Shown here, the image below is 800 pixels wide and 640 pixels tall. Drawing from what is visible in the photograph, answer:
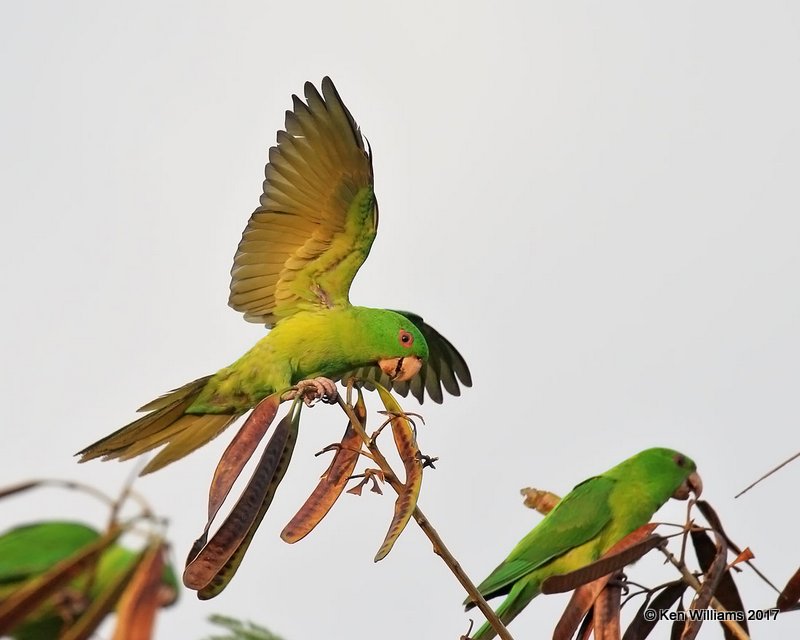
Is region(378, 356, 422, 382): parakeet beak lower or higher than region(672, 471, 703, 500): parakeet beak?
higher

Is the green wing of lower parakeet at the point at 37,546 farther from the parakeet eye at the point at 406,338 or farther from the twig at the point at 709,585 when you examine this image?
the parakeet eye at the point at 406,338

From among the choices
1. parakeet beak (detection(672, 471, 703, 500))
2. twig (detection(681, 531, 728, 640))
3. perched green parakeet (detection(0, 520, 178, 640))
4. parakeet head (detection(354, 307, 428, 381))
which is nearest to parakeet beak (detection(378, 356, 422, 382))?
parakeet head (detection(354, 307, 428, 381))

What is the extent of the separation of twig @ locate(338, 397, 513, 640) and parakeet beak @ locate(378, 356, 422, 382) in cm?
264

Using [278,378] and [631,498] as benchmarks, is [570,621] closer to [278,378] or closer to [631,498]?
[631,498]

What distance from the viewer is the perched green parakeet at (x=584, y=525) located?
4.46 m

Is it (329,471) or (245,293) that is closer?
(329,471)

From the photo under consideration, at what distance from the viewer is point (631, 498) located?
15.0 feet

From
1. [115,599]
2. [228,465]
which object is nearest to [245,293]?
[228,465]

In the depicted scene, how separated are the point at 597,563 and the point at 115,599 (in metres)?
1.49

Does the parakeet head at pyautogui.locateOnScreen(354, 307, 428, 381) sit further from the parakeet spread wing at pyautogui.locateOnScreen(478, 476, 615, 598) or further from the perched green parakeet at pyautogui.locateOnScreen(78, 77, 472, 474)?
the parakeet spread wing at pyautogui.locateOnScreen(478, 476, 615, 598)

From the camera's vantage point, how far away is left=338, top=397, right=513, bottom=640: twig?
2355 mm

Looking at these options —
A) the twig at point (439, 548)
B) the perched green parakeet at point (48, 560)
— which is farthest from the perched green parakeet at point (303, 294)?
the perched green parakeet at point (48, 560)

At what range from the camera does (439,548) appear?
2461 millimetres

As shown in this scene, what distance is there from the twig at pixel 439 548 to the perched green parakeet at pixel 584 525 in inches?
68.3
